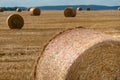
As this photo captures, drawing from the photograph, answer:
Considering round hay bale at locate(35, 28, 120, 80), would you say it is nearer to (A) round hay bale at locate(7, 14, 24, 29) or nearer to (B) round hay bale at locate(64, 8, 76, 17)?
(A) round hay bale at locate(7, 14, 24, 29)

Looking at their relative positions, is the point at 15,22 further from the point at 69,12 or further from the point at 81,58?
the point at 81,58

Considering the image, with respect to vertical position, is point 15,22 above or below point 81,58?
below

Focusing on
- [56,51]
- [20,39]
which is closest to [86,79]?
[56,51]

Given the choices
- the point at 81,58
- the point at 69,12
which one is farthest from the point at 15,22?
the point at 81,58

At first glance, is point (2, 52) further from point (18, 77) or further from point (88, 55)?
point (88, 55)

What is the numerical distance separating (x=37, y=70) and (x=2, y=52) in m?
6.51

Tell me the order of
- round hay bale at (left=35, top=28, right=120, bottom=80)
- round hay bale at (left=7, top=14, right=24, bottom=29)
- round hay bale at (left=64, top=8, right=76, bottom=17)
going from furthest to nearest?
round hay bale at (left=64, top=8, right=76, bottom=17)
round hay bale at (left=7, top=14, right=24, bottom=29)
round hay bale at (left=35, top=28, right=120, bottom=80)

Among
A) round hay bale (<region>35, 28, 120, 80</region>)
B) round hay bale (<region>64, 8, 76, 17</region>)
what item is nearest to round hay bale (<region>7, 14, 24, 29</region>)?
round hay bale (<region>64, 8, 76, 17</region>)

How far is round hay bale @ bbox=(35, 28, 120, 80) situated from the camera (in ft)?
24.0

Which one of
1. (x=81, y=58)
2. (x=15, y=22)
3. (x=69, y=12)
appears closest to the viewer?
(x=81, y=58)

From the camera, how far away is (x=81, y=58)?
7.59 m

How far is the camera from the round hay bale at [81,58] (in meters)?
7.31

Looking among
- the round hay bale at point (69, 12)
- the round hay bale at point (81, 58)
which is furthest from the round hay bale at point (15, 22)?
the round hay bale at point (81, 58)

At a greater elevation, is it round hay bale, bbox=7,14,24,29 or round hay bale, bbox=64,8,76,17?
round hay bale, bbox=7,14,24,29
